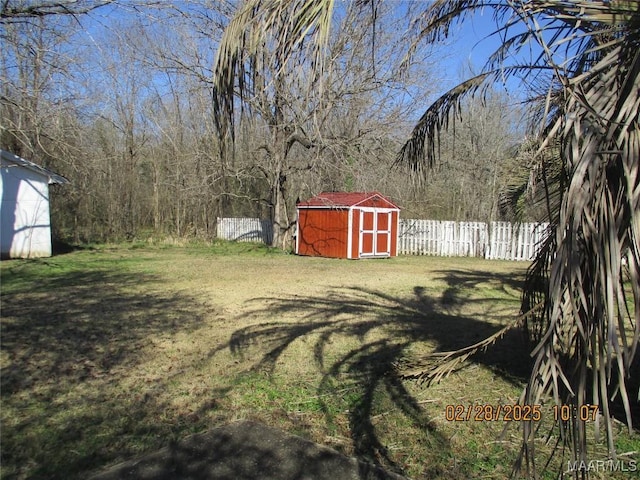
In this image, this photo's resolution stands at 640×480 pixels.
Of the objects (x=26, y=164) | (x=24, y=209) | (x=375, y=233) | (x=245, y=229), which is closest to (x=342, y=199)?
(x=375, y=233)

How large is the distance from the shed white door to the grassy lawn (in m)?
8.06

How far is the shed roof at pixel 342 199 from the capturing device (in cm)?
1884

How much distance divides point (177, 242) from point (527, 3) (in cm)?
2292

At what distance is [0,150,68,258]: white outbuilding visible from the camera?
51.4ft

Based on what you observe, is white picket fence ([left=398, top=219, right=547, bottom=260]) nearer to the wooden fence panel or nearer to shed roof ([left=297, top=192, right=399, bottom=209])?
shed roof ([left=297, top=192, right=399, bottom=209])

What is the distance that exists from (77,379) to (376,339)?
3582 millimetres

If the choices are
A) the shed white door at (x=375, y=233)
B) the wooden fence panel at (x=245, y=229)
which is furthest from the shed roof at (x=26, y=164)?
the wooden fence panel at (x=245, y=229)

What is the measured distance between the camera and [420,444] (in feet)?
12.0

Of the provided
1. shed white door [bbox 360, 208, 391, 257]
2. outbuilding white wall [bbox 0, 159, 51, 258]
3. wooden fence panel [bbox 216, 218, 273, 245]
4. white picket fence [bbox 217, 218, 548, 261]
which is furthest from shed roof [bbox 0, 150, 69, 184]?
white picket fence [bbox 217, 218, 548, 261]

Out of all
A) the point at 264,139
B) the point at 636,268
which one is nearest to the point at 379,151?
the point at 264,139

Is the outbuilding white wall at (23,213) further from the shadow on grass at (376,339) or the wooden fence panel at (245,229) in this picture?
the wooden fence panel at (245,229)

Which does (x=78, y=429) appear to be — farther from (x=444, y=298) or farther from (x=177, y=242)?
(x=177, y=242)

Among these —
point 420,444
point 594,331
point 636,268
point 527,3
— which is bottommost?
point 420,444

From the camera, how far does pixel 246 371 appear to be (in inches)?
209
